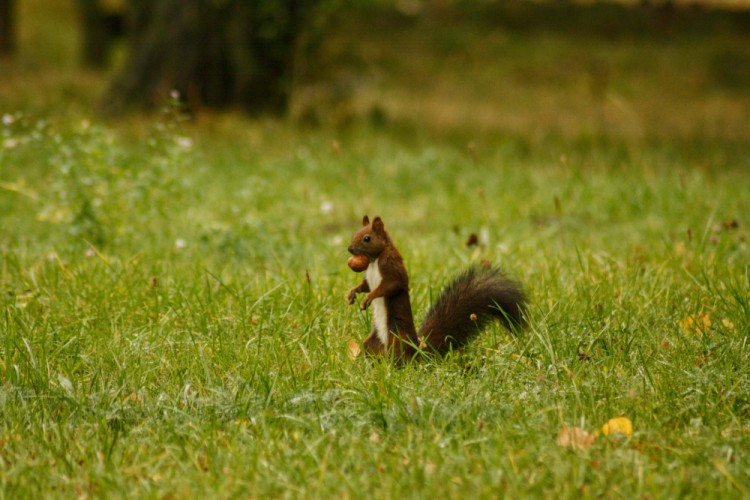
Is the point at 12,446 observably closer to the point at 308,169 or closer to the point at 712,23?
the point at 308,169

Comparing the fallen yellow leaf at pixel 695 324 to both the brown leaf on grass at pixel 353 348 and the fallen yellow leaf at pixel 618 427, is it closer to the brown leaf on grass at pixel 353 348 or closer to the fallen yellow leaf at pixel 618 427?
the fallen yellow leaf at pixel 618 427

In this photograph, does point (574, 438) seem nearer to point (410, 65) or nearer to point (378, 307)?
point (378, 307)

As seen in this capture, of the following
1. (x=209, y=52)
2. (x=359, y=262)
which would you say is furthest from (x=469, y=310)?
(x=209, y=52)

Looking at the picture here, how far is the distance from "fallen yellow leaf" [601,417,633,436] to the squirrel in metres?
0.64

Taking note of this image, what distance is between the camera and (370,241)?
3107 mm

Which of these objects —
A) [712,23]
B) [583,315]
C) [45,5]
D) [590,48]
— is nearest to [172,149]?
[583,315]

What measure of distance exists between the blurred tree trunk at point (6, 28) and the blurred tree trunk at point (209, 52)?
7288 mm

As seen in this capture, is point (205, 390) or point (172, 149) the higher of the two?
point (172, 149)

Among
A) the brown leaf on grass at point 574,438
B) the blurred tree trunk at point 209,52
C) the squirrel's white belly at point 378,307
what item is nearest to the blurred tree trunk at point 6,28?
the blurred tree trunk at point 209,52

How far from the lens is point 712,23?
24953 millimetres

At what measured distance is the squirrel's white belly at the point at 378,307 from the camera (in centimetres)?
314

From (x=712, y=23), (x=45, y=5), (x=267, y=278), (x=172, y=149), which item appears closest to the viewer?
(x=267, y=278)

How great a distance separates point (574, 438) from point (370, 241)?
3.27 ft

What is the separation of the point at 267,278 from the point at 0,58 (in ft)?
45.4
